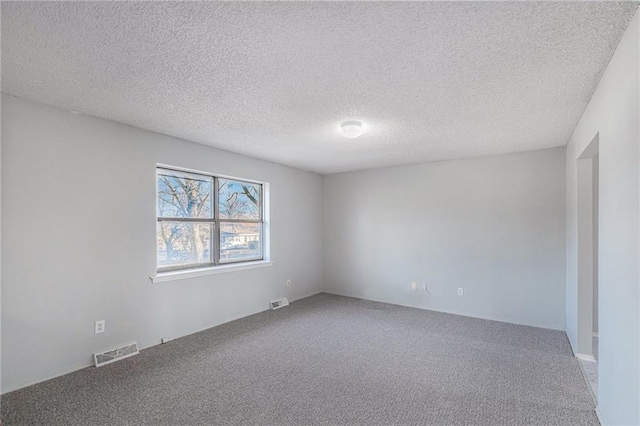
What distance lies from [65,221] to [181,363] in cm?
164

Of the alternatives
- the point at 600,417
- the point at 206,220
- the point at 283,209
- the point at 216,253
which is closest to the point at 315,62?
the point at 206,220

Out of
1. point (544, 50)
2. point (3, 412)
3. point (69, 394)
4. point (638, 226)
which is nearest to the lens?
point (638, 226)

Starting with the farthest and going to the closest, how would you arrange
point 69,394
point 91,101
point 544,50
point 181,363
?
point 181,363 < point 91,101 < point 69,394 < point 544,50

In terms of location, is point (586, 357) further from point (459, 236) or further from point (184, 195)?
point (184, 195)

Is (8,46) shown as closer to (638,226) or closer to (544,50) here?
(544,50)

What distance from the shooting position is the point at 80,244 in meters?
2.89

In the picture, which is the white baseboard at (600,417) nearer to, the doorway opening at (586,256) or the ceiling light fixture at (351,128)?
the doorway opening at (586,256)

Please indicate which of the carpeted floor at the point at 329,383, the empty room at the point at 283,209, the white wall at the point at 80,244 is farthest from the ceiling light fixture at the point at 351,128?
the carpeted floor at the point at 329,383

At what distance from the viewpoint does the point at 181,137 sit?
3676mm

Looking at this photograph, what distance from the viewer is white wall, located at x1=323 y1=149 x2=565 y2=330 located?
409cm

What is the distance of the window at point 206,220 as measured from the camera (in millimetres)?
3736

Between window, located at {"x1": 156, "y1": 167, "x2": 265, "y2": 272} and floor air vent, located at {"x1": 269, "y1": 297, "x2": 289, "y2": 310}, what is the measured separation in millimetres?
709

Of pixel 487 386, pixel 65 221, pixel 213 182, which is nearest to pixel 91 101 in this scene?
pixel 65 221

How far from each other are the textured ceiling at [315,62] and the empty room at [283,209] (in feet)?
Result: 0.06
